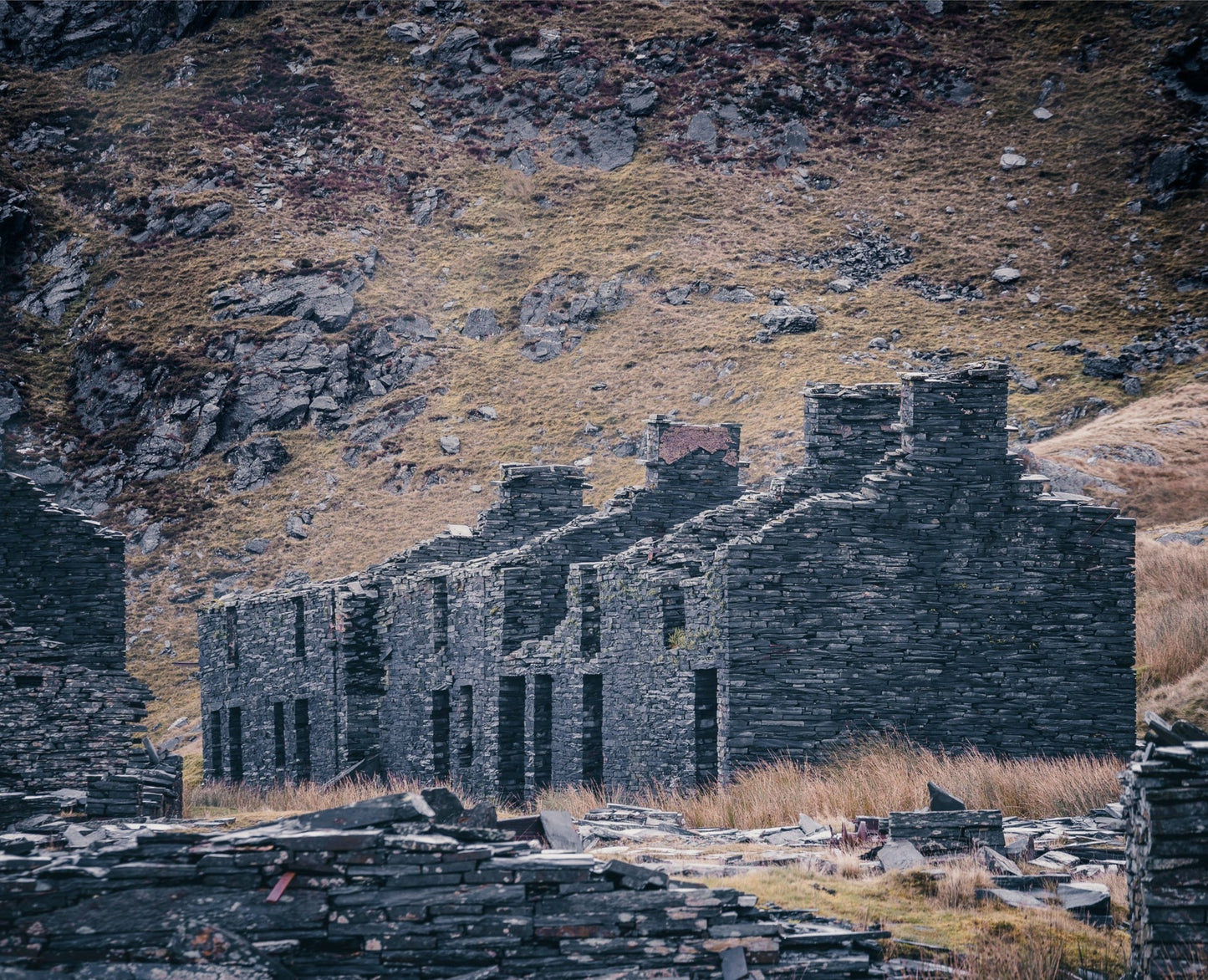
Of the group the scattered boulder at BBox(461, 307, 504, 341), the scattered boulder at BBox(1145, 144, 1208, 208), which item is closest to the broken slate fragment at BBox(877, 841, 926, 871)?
the scattered boulder at BBox(461, 307, 504, 341)

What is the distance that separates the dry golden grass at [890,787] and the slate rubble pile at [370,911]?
693 centimetres

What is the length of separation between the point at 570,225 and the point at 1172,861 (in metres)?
69.2

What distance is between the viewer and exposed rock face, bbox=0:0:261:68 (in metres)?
99.2

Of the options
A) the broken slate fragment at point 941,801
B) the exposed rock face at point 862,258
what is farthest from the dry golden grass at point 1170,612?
the exposed rock face at point 862,258

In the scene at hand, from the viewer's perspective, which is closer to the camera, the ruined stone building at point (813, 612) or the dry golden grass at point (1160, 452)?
the ruined stone building at point (813, 612)

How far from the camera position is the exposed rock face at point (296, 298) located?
74000 mm

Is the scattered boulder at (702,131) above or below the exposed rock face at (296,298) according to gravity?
above

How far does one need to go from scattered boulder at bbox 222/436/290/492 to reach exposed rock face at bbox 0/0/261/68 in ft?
128

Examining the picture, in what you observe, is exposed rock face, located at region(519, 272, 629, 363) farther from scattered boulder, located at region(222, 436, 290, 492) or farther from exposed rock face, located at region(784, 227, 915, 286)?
scattered boulder, located at region(222, 436, 290, 492)

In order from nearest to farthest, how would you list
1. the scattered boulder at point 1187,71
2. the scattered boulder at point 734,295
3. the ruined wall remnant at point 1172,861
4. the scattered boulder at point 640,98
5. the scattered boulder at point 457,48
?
the ruined wall remnant at point 1172,861
the scattered boulder at point 734,295
the scattered boulder at point 1187,71
the scattered boulder at point 640,98
the scattered boulder at point 457,48

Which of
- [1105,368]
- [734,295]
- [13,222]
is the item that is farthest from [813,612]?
[13,222]

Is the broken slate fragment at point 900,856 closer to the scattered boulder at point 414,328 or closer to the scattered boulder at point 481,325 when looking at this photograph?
the scattered boulder at point 481,325

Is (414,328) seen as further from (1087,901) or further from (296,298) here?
(1087,901)

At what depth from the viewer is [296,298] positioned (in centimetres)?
7544
